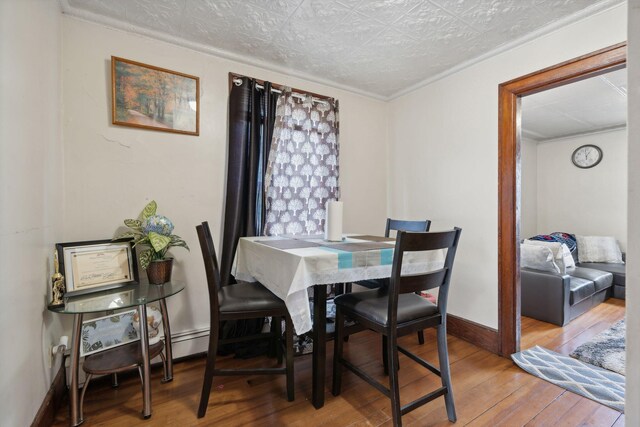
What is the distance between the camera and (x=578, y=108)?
3561 mm

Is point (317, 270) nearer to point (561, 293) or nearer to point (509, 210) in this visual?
point (509, 210)

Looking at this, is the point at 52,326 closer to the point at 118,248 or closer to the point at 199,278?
the point at 118,248

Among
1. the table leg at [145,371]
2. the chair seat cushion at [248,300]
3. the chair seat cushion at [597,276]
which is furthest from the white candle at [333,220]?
the chair seat cushion at [597,276]

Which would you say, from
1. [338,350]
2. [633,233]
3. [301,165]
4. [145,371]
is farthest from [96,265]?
[633,233]

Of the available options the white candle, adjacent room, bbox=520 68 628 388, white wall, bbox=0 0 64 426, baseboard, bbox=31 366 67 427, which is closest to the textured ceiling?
white wall, bbox=0 0 64 426

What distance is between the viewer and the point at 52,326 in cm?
162

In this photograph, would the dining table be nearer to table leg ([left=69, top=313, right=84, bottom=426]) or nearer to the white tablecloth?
the white tablecloth

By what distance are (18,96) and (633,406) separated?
2073 millimetres

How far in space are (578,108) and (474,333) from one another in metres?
3.16

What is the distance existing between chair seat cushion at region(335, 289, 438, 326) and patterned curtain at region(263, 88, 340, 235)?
41.0 inches

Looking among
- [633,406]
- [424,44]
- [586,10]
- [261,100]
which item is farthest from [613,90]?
[633,406]

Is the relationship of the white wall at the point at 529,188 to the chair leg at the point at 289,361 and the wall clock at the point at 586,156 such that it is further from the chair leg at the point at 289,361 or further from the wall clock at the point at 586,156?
the chair leg at the point at 289,361

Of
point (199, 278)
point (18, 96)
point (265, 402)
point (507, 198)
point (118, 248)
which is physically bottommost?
point (265, 402)

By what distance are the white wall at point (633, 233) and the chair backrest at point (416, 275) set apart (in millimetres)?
698
